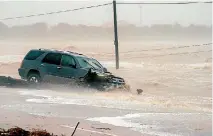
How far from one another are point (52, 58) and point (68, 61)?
0.85 metres

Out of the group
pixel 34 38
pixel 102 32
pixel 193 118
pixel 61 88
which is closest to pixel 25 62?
pixel 61 88

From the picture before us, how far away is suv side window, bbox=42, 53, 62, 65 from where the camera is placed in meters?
18.3

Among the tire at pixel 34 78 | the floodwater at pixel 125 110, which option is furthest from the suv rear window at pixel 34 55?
the floodwater at pixel 125 110

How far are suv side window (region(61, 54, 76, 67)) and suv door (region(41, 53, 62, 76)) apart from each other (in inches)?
7.2

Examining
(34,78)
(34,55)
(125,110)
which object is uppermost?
(34,55)

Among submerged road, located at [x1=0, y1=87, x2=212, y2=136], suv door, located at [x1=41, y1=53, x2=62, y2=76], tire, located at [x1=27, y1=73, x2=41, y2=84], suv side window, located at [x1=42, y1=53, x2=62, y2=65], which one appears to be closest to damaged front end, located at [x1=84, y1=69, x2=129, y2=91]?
submerged road, located at [x1=0, y1=87, x2=212, y2=136]

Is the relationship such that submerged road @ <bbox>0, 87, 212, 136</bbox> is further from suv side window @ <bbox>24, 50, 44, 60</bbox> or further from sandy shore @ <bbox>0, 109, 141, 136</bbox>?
suv side window @ <bbox>24, 50, 44, 60</bbox>

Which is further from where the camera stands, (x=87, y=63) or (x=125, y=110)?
(x=87, y=63)

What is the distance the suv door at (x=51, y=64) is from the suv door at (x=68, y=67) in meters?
0.19

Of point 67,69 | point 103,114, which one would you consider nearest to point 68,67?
point 67,69

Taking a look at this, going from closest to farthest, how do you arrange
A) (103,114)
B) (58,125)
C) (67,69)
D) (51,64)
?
(58,125) → (103,114) → (67,69) → (51,64)

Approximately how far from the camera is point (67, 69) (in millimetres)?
17812

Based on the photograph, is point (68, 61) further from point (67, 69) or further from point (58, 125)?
point (58, 125)

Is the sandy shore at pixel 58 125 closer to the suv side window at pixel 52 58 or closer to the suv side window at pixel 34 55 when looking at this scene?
the suv side window at pixel 52 58
